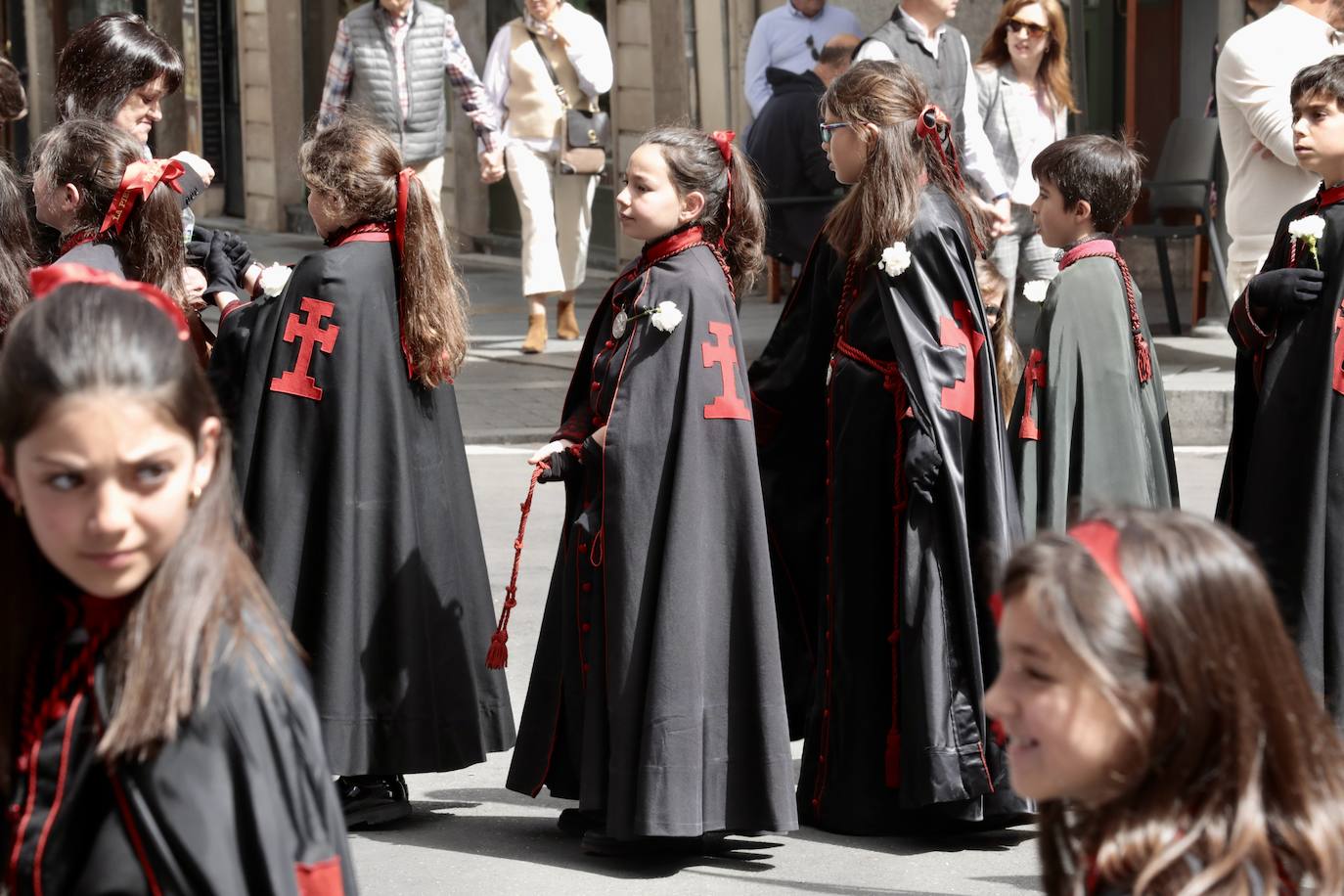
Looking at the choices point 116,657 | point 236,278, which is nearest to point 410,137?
point 236,278

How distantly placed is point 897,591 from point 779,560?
47cm

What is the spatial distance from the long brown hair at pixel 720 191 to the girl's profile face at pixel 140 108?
163 cm

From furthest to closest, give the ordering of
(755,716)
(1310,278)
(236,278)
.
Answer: (236,278) < (1310,278) < (755,716)

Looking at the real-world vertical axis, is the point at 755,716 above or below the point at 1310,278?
below

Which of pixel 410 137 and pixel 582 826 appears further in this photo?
pixel 410 137

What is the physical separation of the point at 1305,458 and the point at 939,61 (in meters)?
4.17

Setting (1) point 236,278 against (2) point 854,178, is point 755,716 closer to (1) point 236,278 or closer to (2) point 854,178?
(2) point 854,178

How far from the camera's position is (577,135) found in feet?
39.5

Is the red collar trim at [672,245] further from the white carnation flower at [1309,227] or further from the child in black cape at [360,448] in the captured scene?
the white carnation flower at [1309,227]

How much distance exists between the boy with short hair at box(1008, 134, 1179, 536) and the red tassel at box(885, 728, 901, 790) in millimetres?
622

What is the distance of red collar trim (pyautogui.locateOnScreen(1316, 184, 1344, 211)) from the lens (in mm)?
5195

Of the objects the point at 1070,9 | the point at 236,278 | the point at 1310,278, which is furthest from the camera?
the point at 1070,9

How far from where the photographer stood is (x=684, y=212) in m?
4.90

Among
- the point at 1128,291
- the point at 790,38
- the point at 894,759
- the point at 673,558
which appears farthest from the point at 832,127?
the point at 790,38
